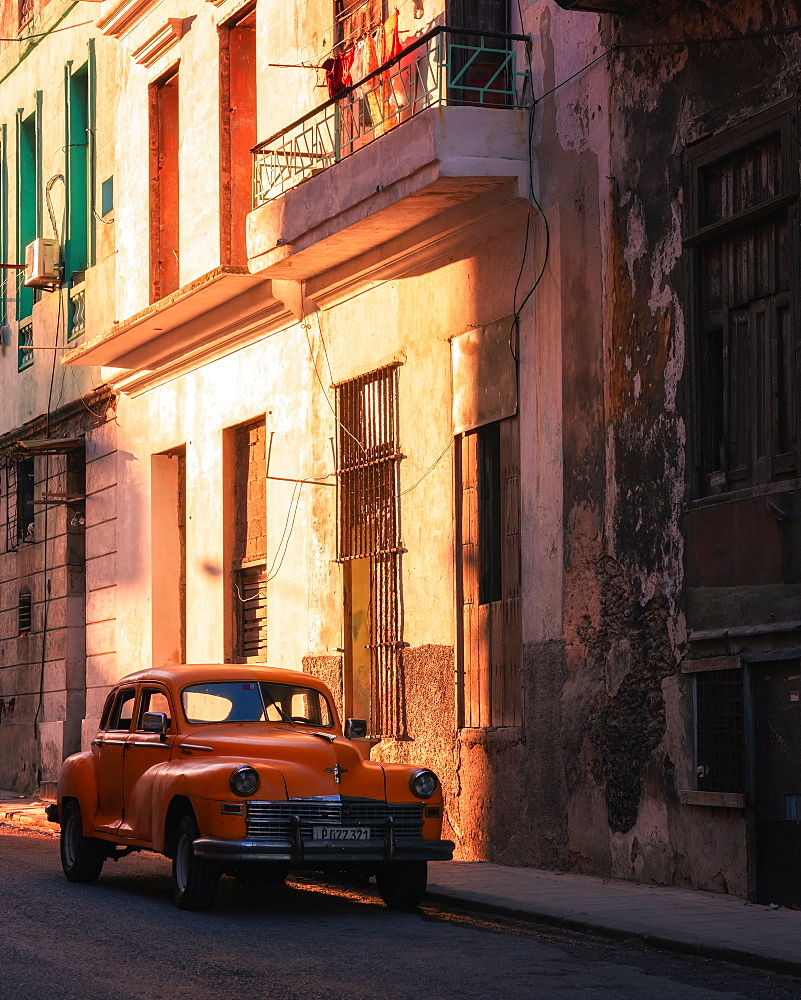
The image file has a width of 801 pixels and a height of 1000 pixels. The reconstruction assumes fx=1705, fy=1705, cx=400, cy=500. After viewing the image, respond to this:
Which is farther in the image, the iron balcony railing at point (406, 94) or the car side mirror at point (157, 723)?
the iron balcony railing at point (406, 94)

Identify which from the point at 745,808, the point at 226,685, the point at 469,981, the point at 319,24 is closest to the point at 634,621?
the point at 745,808

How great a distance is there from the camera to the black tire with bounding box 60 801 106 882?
1282cm

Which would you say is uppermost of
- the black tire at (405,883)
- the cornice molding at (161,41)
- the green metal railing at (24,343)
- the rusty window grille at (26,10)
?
the rusty window grille at (26,10)

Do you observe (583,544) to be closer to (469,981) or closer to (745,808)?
(745,808)

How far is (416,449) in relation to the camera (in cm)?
1614

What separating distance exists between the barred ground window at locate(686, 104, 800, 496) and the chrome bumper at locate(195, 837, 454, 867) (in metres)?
3.35

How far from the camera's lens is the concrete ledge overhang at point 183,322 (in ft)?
61.1

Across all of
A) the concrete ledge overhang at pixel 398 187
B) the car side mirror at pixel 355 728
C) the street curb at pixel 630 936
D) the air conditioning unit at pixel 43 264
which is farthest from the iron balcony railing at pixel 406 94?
the air conditioning unit at pixel 43 264

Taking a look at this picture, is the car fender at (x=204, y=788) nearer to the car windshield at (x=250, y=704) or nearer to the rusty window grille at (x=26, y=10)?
the car windshield at (x=250, y=704)

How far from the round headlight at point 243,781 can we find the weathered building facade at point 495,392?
3.23 m

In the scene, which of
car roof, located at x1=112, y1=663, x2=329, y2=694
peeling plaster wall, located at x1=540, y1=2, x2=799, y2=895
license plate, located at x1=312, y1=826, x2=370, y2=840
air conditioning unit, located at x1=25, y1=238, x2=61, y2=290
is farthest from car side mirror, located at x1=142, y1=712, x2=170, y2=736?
air conditioning unit, located at x1=25, y1=238, x2=61, y2=290

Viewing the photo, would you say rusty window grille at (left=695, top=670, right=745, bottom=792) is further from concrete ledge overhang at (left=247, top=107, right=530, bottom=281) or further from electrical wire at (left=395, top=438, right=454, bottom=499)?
concrete ledge overhang at (left=247, top=107, right=530, bottom=281)

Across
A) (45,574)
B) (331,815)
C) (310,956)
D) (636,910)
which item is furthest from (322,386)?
(310,956)

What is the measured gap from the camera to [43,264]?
24.2 m
